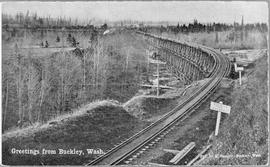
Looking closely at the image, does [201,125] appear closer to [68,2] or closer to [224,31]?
[224,31]

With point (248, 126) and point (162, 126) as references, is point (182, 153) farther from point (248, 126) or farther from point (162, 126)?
point (248, 126)

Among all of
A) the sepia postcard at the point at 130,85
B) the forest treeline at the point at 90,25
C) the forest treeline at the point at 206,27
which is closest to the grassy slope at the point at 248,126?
the sepia postcard at the point at 130,85

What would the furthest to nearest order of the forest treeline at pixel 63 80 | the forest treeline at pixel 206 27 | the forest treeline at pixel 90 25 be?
the forest treeline at pixel 206 27 < the forest treeline at pixel 63 80 < the forest treeline at pixel 90 25

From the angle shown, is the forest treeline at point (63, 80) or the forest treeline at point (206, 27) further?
the forest treeline at point (206, 27)

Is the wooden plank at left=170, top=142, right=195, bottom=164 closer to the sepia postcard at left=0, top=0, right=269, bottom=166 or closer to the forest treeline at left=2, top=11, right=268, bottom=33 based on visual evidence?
the sepia postcard at left=0, top=0, right=269, bottom=166

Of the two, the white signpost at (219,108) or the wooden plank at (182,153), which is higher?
the white signpost at (219,108)

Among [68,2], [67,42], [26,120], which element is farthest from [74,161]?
[68,2]

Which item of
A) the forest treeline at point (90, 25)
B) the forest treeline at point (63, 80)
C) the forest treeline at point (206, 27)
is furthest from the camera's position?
the forest treeline at point (206, 27)

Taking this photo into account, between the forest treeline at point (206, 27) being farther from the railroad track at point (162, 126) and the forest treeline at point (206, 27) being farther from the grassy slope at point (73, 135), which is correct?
the grassy slope at point (73, 135)
